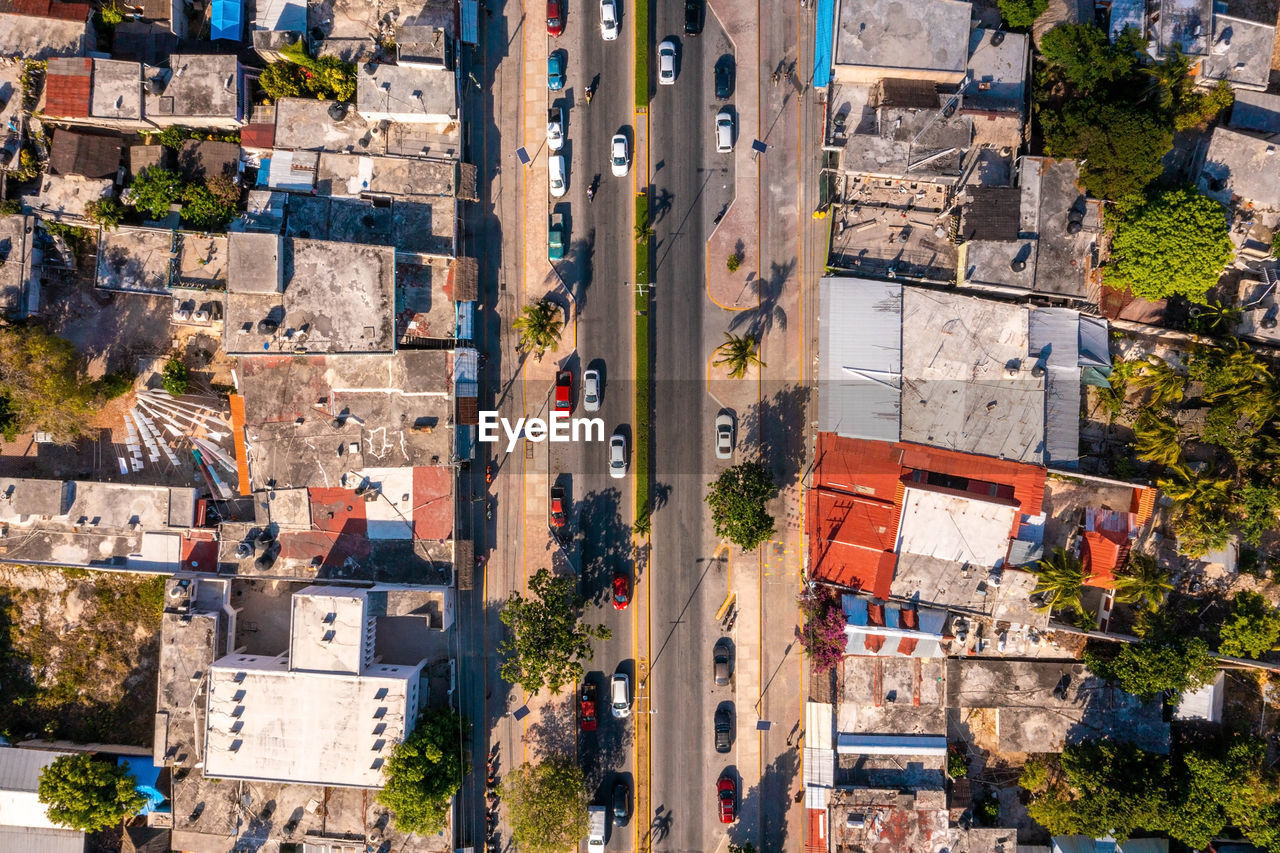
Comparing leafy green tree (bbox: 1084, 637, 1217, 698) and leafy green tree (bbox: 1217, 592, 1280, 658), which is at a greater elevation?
leafy green tree (bbox: 1217, 592, 1280, 658)

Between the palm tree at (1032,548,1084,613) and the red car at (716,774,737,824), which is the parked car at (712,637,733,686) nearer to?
the red car at (716,774,737,824)

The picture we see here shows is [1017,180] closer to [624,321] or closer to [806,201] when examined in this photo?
[806,201]

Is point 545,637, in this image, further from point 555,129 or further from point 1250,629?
point 1250,629

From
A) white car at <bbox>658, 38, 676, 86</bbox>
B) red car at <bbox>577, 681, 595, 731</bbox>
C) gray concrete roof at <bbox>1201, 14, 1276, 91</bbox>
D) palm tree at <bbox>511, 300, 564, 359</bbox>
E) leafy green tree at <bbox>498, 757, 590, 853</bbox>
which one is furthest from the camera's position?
red car at <bbox>577, 681, 595, 731</bbox>

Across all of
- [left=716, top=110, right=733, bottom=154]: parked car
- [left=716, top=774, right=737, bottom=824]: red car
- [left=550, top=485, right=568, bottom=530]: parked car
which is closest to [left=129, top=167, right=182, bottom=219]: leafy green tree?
[left=550, top=485, right=568, bottom=530]: parked car

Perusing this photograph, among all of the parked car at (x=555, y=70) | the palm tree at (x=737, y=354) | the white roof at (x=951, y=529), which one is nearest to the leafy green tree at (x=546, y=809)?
the white roof at (x=951, y=529)

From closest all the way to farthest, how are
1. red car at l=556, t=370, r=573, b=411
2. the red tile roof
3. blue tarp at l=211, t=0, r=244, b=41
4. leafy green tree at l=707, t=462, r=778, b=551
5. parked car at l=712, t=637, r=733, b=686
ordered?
leafy green tree at l=707, t=462, r=778, b=551 → the red tile roof → blue tarp at l=211, t=0, r=244, b=41 → parked car at l=712, t=637, r=733, b=686 → red car at l=556, t=370, r=573, b=411

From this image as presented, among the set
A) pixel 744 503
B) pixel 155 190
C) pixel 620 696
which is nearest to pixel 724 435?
pixel 744 503

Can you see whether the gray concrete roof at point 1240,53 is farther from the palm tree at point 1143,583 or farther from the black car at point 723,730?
the black car at point 723,730
